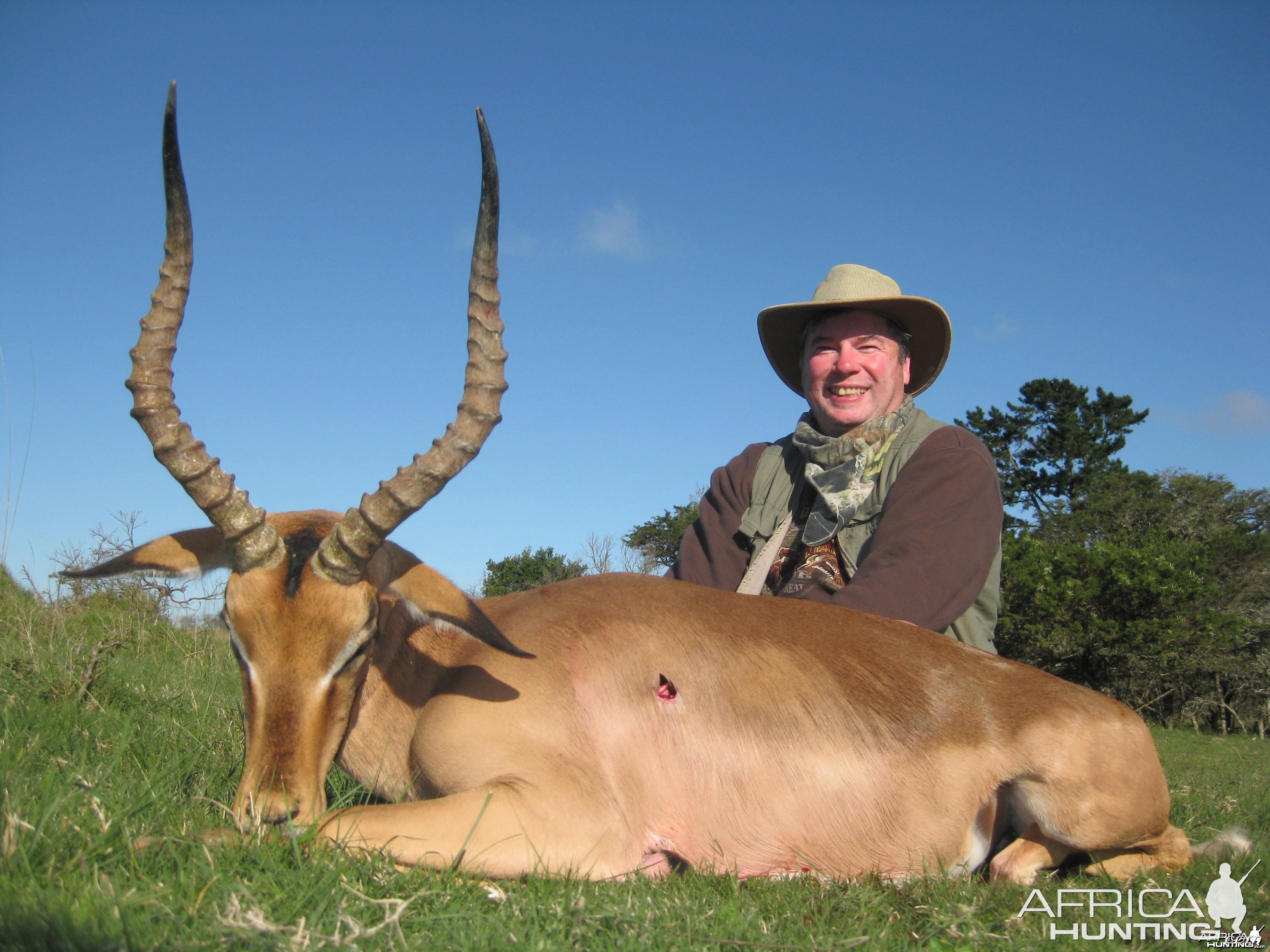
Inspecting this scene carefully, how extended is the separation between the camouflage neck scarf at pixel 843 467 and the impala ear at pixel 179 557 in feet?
10.8

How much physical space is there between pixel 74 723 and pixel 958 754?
4.21 metres

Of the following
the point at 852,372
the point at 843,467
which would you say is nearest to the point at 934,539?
the point at 843,467

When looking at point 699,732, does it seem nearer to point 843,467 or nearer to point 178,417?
point 178,417

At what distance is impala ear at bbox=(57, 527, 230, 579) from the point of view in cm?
371

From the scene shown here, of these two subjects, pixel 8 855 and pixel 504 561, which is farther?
pixel 504 561

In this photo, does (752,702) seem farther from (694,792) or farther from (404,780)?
(404,780)

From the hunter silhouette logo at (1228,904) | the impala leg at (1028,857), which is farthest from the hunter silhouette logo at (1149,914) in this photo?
the impala leg at (1028,857)

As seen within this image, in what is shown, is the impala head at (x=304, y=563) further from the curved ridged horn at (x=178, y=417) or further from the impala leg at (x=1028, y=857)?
the impala leg at (x=1028, y=857)

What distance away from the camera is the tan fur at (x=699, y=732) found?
3.38 m

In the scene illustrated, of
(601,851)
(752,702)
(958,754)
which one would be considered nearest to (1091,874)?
(958,754)

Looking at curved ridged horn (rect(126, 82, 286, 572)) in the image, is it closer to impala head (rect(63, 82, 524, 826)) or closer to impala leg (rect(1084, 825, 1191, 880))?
impala head (rect(63, 82, 524, 826))

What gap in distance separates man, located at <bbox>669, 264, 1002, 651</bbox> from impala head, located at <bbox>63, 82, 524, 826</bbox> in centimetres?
227

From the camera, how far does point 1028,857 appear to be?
12.4ft

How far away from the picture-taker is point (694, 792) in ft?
12.0
